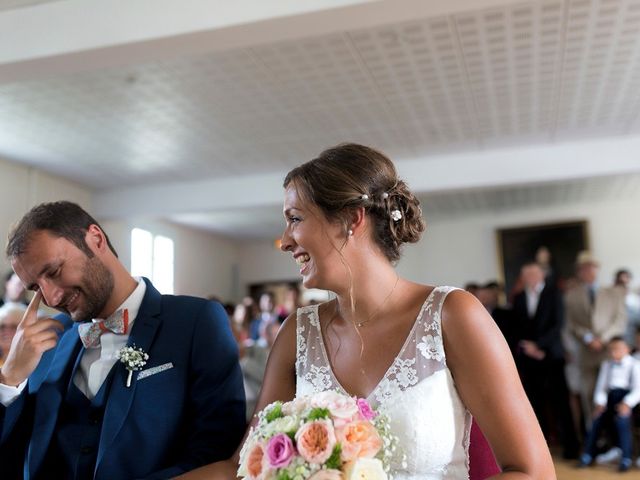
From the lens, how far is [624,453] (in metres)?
6.18

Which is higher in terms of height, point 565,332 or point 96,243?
point 96,243

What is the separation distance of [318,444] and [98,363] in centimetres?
109

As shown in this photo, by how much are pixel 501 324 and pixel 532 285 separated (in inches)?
20.4

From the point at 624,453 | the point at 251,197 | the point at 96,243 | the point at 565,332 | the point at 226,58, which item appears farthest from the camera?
the point at 251,197

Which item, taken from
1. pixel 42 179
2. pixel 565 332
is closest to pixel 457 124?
pixel 565 332

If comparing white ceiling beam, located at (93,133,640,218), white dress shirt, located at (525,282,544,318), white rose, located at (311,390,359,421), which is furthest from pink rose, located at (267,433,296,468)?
white ceiling beam, located at (93,133,640,218)

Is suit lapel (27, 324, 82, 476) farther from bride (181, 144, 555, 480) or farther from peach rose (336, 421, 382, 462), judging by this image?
peach rose (336, 421, 382, 462)

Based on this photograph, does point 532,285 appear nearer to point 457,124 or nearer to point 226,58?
point 457,124

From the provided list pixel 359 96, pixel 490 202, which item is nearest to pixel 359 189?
pixel 359 96

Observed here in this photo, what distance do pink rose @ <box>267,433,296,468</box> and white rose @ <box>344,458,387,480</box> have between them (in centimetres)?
11

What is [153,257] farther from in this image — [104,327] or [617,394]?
[104,327]

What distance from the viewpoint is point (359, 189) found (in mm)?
1807

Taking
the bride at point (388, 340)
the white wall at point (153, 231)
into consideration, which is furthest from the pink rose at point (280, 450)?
the white wall at point (153, 231)

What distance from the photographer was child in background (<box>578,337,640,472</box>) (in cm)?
631
